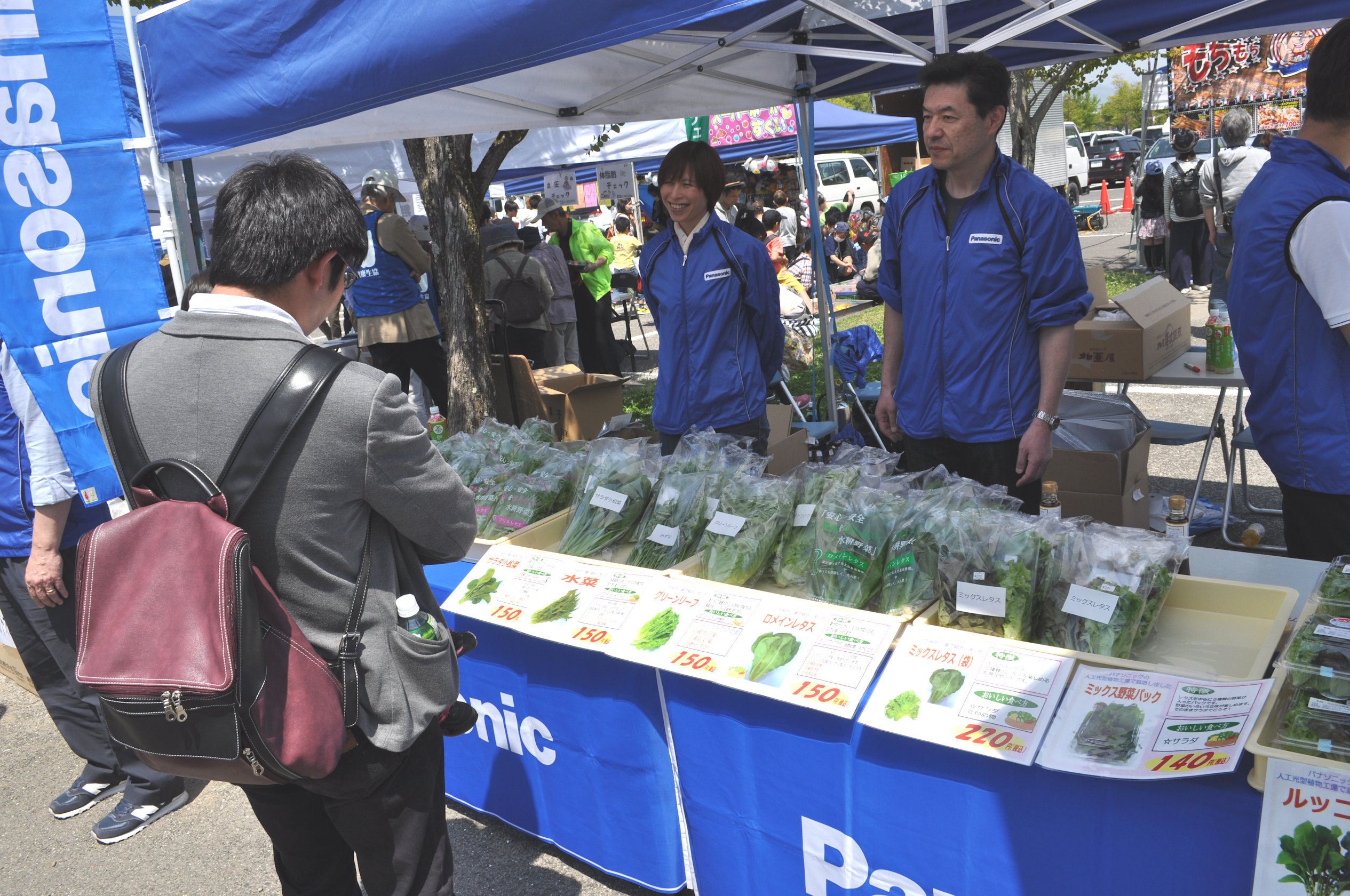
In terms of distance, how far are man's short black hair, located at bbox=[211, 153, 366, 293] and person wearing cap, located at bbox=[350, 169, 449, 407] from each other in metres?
4.82

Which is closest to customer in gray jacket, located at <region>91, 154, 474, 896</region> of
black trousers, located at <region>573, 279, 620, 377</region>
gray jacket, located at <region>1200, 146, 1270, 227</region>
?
black trousers, located at <region>573, 279, 620, 377</region>

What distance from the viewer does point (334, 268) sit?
1536 millimetres

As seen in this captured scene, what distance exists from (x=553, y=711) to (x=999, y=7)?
12.4ft

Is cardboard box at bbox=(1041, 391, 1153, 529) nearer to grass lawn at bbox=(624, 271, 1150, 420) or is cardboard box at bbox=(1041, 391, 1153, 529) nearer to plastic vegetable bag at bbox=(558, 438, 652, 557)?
plastic vegetable bag at bbox=(558, 438, 652, 557)

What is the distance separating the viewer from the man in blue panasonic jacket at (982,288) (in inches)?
99.7

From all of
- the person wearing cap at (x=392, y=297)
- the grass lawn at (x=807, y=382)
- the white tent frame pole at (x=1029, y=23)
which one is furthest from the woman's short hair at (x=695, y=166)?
the person wearing cap at (x=392, y=297)

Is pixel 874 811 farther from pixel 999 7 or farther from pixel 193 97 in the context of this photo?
pixel 999 7

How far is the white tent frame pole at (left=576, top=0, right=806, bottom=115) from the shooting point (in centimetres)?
349

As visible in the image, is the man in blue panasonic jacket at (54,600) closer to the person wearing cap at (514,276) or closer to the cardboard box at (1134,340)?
the cardboard box at (1134,340)

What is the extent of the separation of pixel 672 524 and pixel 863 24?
176 cm

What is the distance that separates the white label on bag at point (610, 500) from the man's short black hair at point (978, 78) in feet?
4.83

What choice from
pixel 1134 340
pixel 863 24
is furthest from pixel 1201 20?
pixel 863 24

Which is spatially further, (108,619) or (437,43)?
(437,43)

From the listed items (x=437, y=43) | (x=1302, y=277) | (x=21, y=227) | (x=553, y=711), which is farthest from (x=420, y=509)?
(x=21, y=227)
